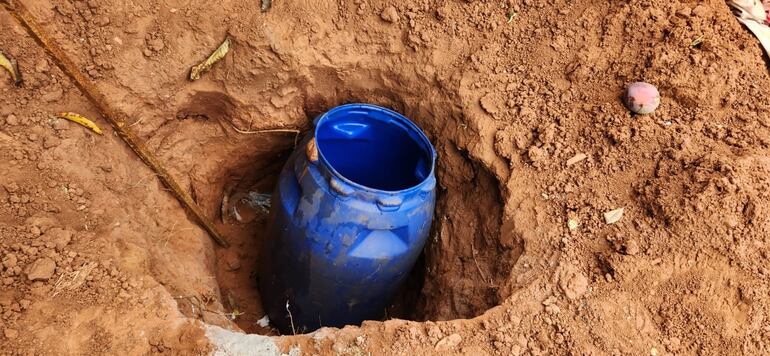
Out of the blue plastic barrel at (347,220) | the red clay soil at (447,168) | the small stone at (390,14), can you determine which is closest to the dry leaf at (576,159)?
the red clay soil at (447,168)

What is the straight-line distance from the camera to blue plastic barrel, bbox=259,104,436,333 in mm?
2008

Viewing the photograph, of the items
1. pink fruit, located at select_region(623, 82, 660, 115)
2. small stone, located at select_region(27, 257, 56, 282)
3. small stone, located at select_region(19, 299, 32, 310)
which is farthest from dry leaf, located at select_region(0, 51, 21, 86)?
pink fruit, located at select_region(623, 82, 660, 115)

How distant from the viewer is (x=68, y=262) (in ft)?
5.44

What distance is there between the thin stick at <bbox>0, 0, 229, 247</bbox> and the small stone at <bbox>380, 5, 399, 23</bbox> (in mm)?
1078

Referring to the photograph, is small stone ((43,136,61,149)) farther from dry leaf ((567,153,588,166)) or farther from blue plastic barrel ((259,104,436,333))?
dry leaf ((567,153,588,166))

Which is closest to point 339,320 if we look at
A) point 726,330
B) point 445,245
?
point 445,245

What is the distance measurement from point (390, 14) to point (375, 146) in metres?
0.56

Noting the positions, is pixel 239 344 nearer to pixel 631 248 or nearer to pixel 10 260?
pixel 10 260

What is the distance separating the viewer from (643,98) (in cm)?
206

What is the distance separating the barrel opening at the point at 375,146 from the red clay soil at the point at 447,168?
0.16 metres

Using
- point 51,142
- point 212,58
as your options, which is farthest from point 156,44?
point 51,142

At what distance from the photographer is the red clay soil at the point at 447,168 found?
1.70 metres

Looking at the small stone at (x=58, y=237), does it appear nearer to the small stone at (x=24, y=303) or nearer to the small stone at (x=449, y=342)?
the small stone at (x=24, y=303)

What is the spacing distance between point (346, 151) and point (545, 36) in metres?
0.97
